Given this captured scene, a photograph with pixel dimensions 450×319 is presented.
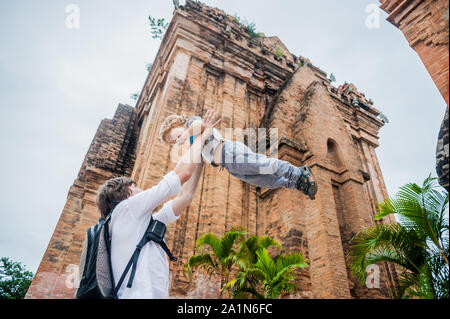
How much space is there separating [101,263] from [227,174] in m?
6.99

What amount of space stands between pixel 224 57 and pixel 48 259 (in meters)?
9.43

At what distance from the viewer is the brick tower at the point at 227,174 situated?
7027 mm

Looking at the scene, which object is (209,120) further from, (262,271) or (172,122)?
(262,271)

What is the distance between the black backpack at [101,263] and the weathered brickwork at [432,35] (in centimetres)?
275

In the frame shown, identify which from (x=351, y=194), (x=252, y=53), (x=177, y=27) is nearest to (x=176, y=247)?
(x=351, y=194)

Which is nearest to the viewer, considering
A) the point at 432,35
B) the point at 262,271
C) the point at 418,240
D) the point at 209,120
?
the point at 209,120

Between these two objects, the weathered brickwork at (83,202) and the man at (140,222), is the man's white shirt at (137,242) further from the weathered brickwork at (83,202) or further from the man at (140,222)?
the weathered brickwork at (83,202)

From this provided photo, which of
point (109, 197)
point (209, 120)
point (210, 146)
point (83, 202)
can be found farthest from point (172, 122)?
point (83, 202)

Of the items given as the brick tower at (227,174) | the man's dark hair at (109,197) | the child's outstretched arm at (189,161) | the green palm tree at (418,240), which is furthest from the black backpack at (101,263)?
the brick tower at (227,174)

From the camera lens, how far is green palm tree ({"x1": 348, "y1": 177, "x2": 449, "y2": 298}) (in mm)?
3886

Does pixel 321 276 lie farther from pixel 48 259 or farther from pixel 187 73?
pixel 48 259

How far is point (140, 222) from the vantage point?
6.35 ft

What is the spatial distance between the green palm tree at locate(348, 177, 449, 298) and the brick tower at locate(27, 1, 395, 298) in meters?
1.93
